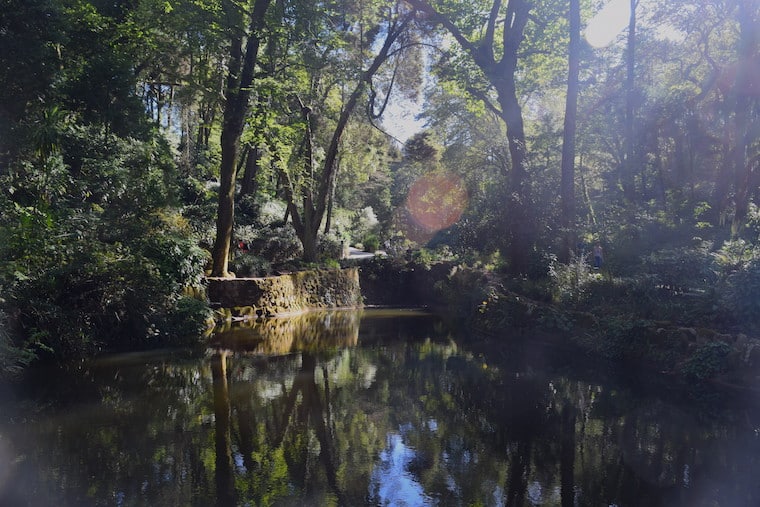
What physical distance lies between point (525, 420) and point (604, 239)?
912cm

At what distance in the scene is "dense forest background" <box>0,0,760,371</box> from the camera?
Result: 33.7ft

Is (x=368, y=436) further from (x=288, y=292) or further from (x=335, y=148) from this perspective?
(x=335, y=148)

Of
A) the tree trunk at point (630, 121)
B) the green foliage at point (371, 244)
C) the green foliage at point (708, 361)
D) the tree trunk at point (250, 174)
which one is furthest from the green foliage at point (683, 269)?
the green foliage at point (371, 244)

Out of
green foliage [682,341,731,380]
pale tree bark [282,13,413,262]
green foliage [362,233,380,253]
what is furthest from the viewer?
green foliage [362,233,380,253]

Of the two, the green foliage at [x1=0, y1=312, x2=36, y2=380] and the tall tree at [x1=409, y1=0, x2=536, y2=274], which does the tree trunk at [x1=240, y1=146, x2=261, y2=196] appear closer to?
the tall tree at [x1=409, y1=0, x2=536, y2=274]

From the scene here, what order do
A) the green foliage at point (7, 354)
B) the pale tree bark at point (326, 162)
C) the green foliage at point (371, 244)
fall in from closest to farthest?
the green foliage at point (7, 354), the pale tree bark at point (326, 162), the green foliage at point (371, 244)

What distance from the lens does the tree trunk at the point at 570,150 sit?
1417cm

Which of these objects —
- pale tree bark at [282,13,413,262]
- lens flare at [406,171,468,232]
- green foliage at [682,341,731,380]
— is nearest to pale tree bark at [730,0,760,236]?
green foliage at [682,341,731,380]

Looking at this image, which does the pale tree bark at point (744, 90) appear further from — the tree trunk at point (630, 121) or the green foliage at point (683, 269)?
the green foliage at point (683, 269)

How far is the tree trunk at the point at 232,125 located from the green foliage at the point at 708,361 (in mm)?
11305

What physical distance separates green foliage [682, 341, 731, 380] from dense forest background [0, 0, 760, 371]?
532 millimetres

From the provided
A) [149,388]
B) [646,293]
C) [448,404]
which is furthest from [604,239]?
[149,388]

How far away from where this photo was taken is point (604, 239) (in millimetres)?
14750

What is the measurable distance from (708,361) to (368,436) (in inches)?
222
